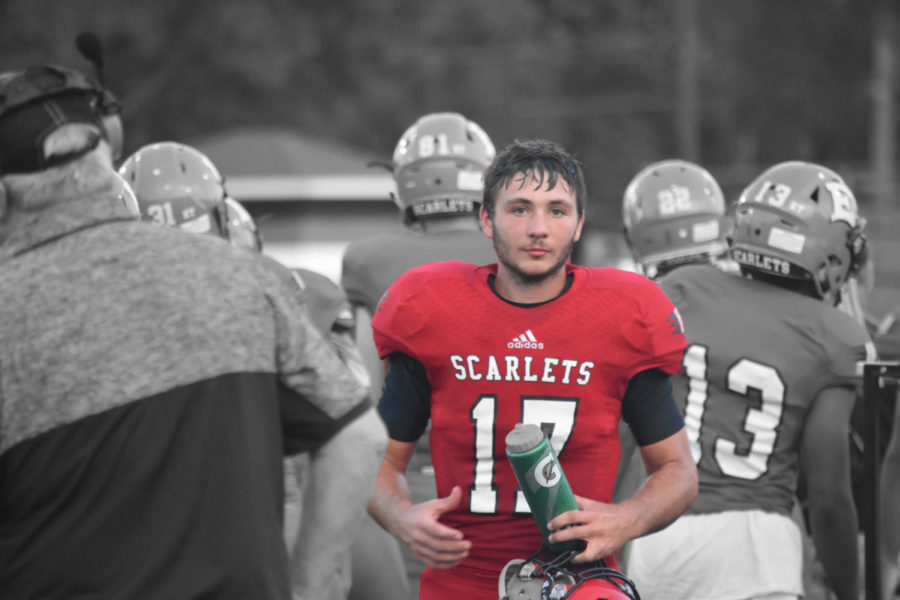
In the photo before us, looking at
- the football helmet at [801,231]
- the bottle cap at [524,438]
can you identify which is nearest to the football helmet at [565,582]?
the bottle cap at [524,438]

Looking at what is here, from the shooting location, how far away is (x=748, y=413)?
13.5 ft

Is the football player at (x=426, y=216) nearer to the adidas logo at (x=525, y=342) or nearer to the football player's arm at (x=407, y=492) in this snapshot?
the football player's arm at (x=407, y=492)

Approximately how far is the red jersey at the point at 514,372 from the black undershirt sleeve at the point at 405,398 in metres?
A: 0.06

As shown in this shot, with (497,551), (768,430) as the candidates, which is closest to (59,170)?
(497,551)

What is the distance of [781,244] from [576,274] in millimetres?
1238

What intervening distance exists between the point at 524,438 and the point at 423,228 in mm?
2695

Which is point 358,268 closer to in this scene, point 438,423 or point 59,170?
point 438,423

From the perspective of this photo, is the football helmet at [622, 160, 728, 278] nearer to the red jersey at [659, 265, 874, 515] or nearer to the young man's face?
the red jersey at [659, 265, 874, 515]

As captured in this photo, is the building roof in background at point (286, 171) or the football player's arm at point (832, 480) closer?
the football player's arm at point (832, 480)

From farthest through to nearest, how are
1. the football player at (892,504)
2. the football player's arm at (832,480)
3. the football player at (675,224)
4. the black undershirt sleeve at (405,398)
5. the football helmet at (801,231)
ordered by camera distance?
the football player at (675,224) → the football player at (892,504) → the football helmet at (801,231) → the football player's arm at (832,480) → the black undershirt sleeve at (405,398)

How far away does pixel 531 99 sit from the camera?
45.2 meters

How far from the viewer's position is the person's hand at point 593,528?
9.89ft

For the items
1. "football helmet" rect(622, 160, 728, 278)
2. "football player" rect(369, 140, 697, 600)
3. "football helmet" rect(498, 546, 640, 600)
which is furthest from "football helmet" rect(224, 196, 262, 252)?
"football helmet" rect(498, 546, 640, 600)

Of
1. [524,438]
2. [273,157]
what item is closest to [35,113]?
[524,438]
